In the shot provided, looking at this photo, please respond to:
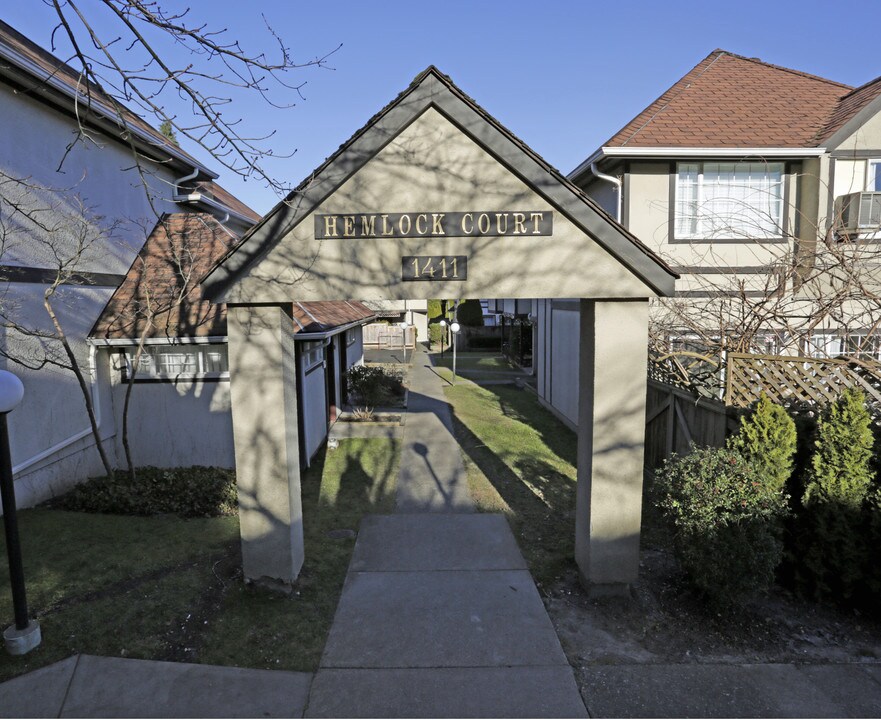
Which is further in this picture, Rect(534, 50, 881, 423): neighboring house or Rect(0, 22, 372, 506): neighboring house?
Rect(534, 50, 881, 423): neighboring house

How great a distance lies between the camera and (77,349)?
31.4 ft

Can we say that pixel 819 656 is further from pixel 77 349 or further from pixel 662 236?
pixel 77 349

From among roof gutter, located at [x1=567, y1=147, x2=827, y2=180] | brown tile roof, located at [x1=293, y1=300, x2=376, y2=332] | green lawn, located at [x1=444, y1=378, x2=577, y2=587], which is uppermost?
roof gutter, located at [x1=567, y1=147, x2=827, y2=180]

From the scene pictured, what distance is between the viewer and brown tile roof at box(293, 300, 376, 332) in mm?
10797

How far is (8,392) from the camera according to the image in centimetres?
472

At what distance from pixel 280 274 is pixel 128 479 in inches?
216

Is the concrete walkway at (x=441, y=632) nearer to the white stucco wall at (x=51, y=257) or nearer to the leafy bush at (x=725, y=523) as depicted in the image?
the leafy bush at (x=725, y=523)

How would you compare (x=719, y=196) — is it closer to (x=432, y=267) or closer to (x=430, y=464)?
(x=430, y=464)

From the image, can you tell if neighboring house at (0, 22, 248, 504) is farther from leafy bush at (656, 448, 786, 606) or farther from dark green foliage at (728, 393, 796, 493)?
dark green foliage at (728, 393, 796, 493)

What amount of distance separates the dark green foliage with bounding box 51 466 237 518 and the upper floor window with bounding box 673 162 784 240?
9.95 metres

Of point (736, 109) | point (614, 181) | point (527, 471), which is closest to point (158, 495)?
point (527, 471)

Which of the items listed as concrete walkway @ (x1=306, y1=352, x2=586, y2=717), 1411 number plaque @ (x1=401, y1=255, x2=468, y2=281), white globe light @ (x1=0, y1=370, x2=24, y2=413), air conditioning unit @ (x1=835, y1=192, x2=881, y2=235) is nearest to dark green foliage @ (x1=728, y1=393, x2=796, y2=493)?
concrete walkway @ (x1=306, y1=352, x2=586, y2=717)

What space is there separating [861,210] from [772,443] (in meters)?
8.48

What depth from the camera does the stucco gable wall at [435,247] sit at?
580 cm
